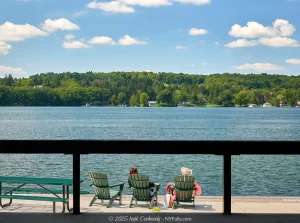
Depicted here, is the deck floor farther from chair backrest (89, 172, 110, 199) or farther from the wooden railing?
the wooden railing

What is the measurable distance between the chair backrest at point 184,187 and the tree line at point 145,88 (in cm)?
9859

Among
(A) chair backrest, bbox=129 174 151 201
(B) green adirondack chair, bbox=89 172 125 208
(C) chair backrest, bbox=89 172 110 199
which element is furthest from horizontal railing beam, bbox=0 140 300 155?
(A) chair backrest, bbox=129 174 151 201

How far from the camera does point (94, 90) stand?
111875 mm

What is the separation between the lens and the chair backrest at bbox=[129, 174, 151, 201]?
940 cm

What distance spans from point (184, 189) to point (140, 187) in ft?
2.86

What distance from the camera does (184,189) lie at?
383 inches

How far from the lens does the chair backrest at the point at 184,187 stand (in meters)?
9.62

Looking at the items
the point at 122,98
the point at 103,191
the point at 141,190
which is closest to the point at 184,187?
the point at 141,190

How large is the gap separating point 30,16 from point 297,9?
70.2 metres

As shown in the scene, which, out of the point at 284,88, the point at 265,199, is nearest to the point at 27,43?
the point at 284,88

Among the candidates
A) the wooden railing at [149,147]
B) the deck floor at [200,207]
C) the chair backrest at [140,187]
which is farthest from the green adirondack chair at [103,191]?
the wooden railing at [149,147]

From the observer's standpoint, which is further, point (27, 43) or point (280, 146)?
point (27, 43)

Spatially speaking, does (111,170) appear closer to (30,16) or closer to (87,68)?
(87,68)

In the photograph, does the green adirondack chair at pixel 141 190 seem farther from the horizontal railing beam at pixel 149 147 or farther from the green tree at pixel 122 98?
the green tree at pixel 122 98
